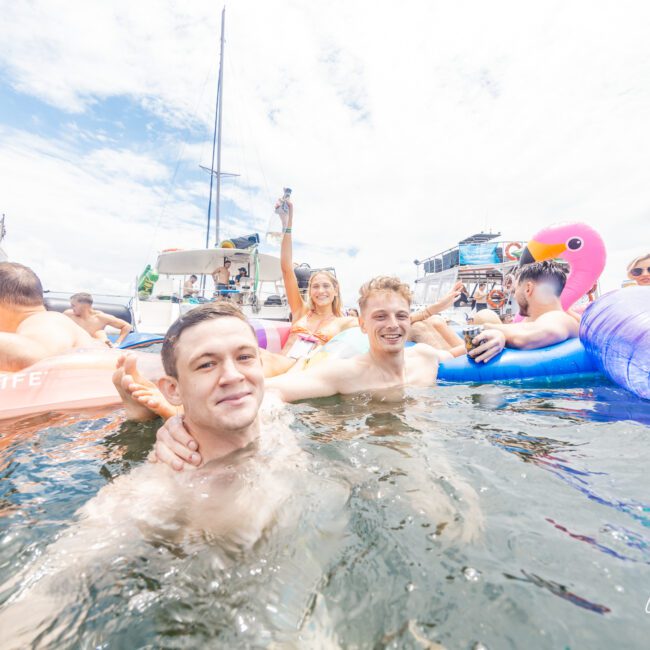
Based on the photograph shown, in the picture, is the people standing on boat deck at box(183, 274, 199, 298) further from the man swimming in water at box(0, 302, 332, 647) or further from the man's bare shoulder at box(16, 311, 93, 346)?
the man swimming in water at box(0, 302, 332, 647)

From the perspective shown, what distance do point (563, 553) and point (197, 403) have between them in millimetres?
1463

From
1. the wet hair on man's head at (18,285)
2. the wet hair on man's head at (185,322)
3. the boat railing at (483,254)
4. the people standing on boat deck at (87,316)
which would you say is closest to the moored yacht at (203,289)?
the people standing on boat deck at (87,316)

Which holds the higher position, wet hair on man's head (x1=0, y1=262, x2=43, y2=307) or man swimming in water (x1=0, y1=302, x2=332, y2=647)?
wet hair on man's head (x1=0, y1=262, x2=43, y2=307)

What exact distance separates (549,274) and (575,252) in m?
1.33

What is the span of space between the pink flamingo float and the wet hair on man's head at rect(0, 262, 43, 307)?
6.03 m

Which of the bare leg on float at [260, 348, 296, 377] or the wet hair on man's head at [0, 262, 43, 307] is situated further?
the bare leg on float at [260, 348, 296, 377]

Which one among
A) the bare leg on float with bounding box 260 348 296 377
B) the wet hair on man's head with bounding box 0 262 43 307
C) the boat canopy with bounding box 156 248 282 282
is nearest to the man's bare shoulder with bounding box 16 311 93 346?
the wet hair on man's head with bounding box 0 262 43 307

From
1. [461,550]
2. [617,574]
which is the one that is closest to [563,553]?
[617,574]

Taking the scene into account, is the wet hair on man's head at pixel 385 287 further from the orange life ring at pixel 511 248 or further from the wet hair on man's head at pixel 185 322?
the orange life ring at pixel 511 248

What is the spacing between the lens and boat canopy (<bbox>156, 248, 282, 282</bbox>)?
12891 mm

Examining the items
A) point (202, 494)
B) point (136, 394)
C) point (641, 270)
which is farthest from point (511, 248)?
point (202, 494)

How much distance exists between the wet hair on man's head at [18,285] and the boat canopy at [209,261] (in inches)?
349

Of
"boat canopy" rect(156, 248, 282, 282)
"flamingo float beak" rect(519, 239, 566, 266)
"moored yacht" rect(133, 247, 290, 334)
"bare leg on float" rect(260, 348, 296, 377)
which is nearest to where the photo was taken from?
"bare leg on float" rect(260, 348, 296, 377)

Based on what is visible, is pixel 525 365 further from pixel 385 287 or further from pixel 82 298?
pixel 82 298
